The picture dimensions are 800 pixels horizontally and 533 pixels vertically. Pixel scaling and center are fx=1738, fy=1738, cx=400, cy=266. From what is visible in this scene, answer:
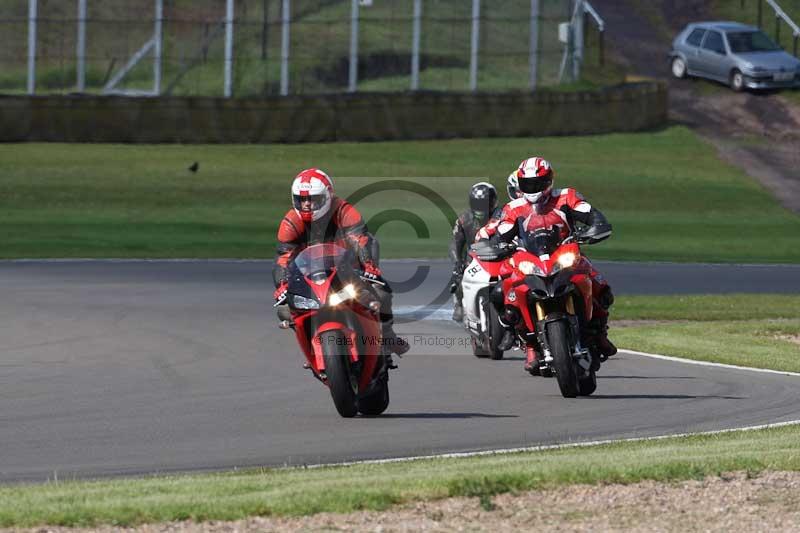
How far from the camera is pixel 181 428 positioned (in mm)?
11273

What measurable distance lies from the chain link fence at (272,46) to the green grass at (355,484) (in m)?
27.0

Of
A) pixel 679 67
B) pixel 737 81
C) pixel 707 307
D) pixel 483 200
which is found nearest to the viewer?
pixel 483 200

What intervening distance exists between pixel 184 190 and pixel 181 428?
933 inches

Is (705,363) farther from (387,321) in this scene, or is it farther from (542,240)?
(387,321)

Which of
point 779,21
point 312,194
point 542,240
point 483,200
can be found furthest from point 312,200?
point 779,21

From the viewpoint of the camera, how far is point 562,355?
501 inches

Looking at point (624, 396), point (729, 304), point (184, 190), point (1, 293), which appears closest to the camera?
point (624, 396)

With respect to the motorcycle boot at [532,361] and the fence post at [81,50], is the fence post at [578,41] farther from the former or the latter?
the motorcycle boot at [532,361]

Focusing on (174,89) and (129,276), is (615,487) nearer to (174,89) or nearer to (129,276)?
(129,276)

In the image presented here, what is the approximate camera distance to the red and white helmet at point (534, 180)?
43.3ft

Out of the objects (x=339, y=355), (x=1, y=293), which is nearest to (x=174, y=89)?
(x=1, y=293)

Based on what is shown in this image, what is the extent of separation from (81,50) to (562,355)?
24.9m

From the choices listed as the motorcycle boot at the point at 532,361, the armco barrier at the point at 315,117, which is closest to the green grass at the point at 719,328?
the motorcycle boot at the point at 532,361

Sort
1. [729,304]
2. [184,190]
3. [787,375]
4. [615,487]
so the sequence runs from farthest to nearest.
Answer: [184,190] < [729,304] < [787,375] < [615,487]
